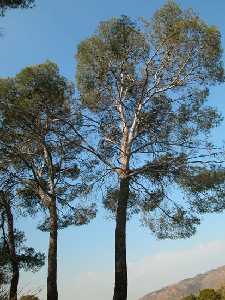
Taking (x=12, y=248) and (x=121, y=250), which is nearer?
(x=121, y=250)

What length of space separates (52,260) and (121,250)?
3.42m

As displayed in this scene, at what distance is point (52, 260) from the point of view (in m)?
15.3

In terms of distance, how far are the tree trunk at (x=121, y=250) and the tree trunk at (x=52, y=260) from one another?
2.90 meters

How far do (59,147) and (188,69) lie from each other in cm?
536

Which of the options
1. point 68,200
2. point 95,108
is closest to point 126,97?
point 95,108

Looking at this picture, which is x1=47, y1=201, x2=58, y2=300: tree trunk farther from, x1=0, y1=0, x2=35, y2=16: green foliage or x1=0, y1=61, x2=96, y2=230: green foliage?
x1=0, y1=0, x2=35, y2=16: green foliage

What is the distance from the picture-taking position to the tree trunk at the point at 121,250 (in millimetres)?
12344

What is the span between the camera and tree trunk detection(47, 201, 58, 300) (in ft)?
47.5

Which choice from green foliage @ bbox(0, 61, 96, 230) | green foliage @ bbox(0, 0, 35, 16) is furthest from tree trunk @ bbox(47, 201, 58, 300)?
green foliage @ bbox(0, 0, 35, 16)

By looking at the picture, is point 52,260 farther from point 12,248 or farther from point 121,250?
point 121,250

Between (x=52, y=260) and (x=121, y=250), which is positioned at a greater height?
(x=52, y=260)

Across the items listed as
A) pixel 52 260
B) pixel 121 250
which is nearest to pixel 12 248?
pixel 52 260

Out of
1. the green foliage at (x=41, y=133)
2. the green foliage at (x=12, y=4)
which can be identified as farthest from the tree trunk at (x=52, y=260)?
the green foliage at (x=12, y=4)

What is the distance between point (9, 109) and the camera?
49.4 ft
